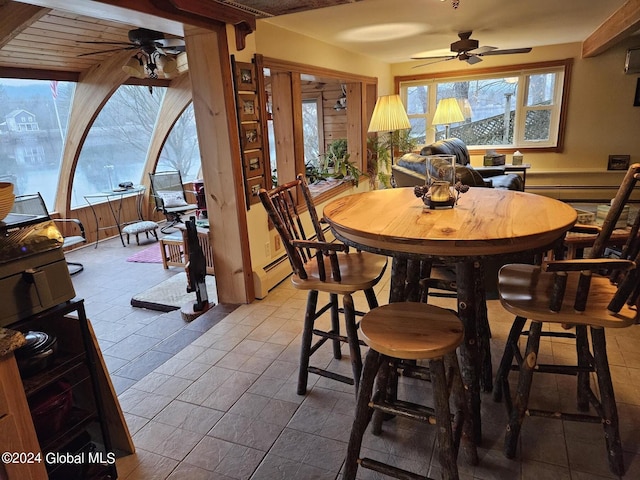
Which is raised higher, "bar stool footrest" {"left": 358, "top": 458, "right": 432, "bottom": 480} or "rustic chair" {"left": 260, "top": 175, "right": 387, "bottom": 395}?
"rustic chair" {"left": 260, "top": 175, "right": 387, "bottom": 395}

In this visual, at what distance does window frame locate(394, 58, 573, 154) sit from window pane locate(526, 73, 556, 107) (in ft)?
0.19

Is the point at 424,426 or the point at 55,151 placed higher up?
the point at 55,151

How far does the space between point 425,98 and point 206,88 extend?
5197mm

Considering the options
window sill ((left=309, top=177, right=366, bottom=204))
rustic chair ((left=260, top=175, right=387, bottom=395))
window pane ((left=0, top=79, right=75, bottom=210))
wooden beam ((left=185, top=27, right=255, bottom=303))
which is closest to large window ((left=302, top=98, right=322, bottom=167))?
window sill ((left=309, top=177, right=366, bottom=204))

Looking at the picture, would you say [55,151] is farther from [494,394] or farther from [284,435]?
[494,394]

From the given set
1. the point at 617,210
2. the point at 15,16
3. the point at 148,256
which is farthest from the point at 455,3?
the point at 148,256

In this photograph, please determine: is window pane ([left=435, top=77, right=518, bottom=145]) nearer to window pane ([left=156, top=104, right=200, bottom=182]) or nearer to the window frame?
the window frame

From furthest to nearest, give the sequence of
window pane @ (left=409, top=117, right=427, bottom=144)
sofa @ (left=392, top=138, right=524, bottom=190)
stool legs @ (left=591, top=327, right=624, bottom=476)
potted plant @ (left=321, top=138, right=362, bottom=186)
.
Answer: window pane @ (left=409, top=117, right=427, bottom=144), potted plant @ (left=321, top=138, right=362, bottom=186), sofa @ (left=392, top=138, right=524, bottom=190), stool legs @ (left=591, top=327, right=624, bottom=476)

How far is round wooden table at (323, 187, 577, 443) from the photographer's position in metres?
1.35

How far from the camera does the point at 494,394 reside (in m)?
1.97

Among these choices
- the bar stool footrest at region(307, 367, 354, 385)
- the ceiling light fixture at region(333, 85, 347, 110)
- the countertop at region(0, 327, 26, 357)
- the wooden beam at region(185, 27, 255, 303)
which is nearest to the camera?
the countertop at region(0, 327, 26, 357)

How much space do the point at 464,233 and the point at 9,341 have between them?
1.43 metres

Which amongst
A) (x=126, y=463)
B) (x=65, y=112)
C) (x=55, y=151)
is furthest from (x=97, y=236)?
(x=126, y=463)

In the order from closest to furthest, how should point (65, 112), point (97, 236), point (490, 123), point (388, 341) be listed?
point (388, 341) < point (65, 112) < point (97, 236) < point (490, 123)
